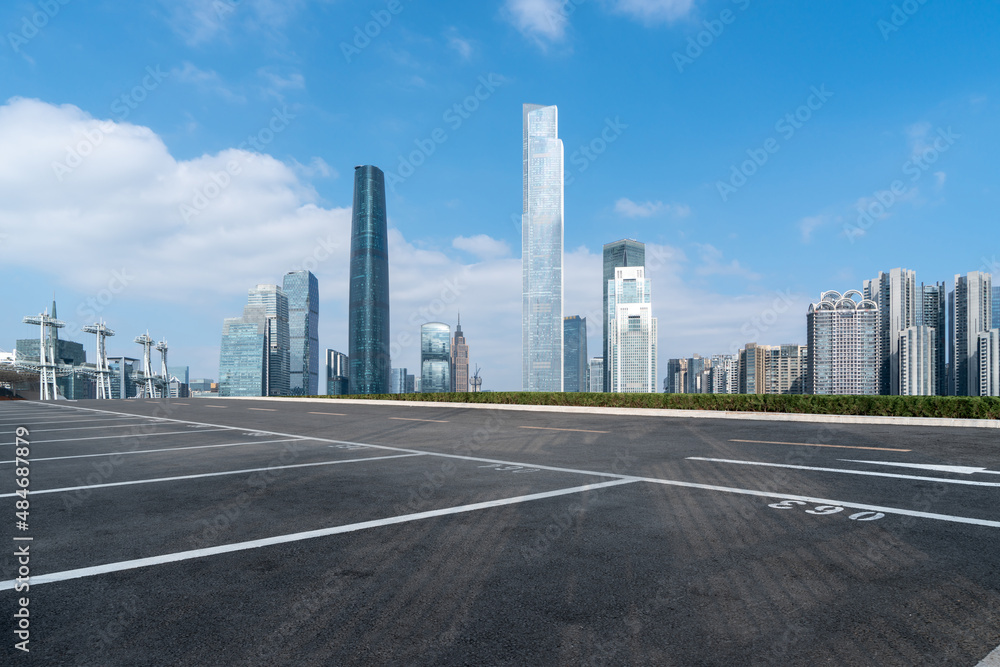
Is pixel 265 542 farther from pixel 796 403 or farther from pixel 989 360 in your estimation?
pixel 989 360

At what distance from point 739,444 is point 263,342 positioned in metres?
172

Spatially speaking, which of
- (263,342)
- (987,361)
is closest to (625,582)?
(987,361)

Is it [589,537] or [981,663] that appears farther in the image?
[589,537]

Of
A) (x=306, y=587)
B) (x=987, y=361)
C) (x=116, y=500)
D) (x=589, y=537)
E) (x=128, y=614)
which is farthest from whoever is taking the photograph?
(x=987, y=361)

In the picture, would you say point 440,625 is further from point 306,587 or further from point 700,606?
point 700,606

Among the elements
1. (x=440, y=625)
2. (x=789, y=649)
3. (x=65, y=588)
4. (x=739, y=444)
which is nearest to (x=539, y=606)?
(x=440, y=625)

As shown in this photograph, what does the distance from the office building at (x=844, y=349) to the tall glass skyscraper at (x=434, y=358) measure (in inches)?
3361

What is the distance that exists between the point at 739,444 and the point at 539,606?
9.25 metres

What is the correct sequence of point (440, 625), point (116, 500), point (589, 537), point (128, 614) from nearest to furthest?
1. point (440, 625)
2. point (128, 614)
3. point (589, 537)
4. point (116, 500)

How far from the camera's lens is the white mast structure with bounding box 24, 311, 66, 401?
81250 millimetres

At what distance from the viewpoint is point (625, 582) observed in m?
3.60

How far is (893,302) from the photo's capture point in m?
124

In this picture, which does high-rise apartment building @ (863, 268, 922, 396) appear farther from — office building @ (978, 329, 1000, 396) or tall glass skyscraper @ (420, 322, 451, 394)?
tall glass skyscraper @ (420, 322, 451, 394)

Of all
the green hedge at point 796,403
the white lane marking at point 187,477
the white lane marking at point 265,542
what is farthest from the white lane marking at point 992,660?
the green hedge at point 796,403
